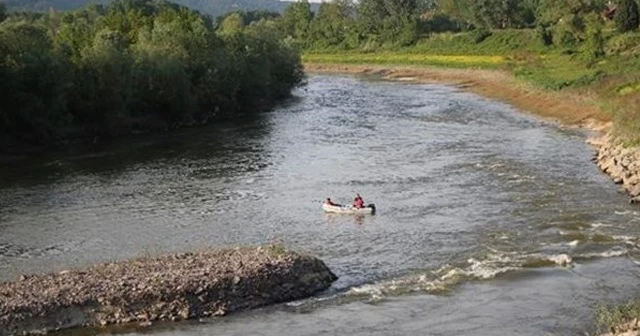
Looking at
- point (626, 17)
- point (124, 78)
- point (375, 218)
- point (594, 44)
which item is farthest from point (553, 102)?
point (375, 218)

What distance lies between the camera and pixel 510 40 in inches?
4737

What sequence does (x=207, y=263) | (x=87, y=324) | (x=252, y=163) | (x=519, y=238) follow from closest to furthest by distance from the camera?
(x=87, y=324)
(x=207, y=263)
(x=519, y=238)
(x=252, y=163)

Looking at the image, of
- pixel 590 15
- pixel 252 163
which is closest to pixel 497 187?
pixel 252 163

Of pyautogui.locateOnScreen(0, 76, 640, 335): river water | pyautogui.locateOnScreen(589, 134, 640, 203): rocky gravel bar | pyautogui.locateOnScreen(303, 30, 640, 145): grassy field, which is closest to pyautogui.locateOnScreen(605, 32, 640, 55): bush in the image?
pyautogui.locateOnScreen(303, 30, 640, 145): grassy field

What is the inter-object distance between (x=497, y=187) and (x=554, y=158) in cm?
917

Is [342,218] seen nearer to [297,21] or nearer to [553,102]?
Answer: [553,102]

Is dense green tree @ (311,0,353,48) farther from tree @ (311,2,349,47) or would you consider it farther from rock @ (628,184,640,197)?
rock @ (628,184,640,197)

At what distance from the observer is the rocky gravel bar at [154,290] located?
25.9 m

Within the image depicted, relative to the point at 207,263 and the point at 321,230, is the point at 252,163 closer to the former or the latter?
the point at 321,230

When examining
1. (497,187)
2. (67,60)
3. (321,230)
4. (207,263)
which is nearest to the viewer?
(207,263)

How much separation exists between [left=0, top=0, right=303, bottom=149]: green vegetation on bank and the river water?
4.04 meters

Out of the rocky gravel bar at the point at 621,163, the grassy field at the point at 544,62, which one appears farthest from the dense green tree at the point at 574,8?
the rocky gravel bar at the point at 621,163

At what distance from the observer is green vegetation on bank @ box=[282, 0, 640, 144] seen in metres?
77.2

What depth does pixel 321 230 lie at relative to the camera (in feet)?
125
